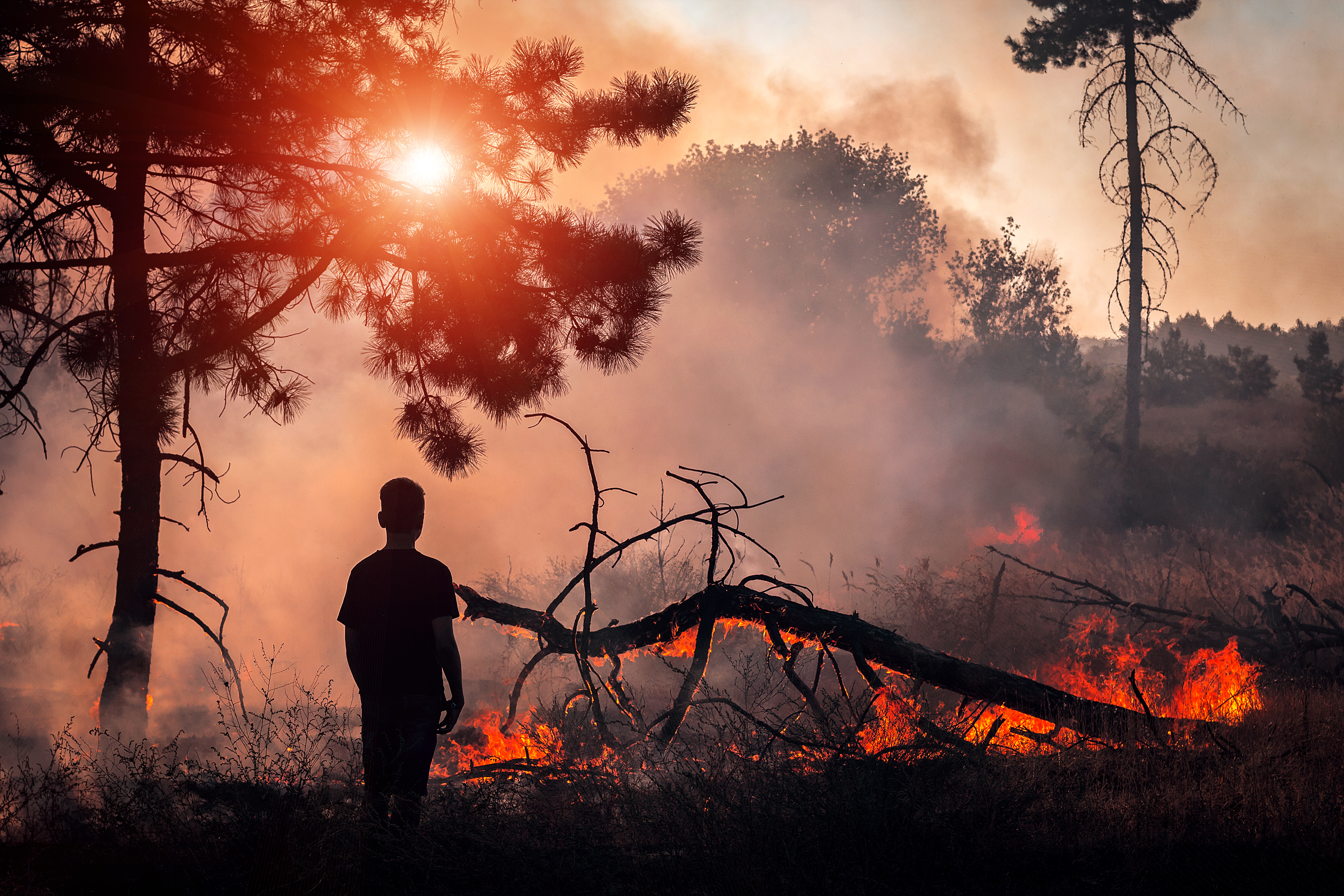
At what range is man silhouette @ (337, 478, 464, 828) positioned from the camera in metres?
3.48

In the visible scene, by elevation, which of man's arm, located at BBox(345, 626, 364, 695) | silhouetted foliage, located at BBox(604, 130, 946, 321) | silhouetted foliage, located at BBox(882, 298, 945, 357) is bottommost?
man's arm, located at BBox(345, 626, 364, 695)

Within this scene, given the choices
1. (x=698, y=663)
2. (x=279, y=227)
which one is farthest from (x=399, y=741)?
(x=279, y=227)

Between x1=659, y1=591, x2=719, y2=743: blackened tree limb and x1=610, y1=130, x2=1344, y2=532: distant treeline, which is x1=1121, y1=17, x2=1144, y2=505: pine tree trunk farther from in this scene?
x1=659, y1=591, x2=719, y2=743: blackened tree limb

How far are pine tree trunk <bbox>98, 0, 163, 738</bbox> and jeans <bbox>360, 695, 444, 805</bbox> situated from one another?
95.5 inches

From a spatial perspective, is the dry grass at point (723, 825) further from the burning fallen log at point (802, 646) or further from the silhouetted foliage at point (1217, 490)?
the silhouetted foliage at point (1217, 490)

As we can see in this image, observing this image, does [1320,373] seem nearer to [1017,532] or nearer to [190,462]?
[1017,532]

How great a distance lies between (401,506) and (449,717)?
40.3 inches

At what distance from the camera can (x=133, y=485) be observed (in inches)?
198

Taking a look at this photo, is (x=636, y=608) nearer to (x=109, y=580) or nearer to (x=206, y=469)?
(x=206, y=469)

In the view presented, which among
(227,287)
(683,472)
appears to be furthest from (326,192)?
(683,472)

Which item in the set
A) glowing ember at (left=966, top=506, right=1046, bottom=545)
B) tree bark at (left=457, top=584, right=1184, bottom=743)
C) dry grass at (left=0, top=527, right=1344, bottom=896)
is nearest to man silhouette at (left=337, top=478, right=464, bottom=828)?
dry grass at (left=0, top=527, right=1344, bottom=896)

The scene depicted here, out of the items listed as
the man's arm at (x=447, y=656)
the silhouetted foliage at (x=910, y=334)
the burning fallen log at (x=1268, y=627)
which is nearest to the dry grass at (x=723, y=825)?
the man's arm at (x=447, y=656)

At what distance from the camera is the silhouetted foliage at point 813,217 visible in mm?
31422

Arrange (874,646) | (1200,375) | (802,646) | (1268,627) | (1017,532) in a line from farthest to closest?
(1200,375) < (1017,532) < (1268,627) < (874,646) < (802,646)
